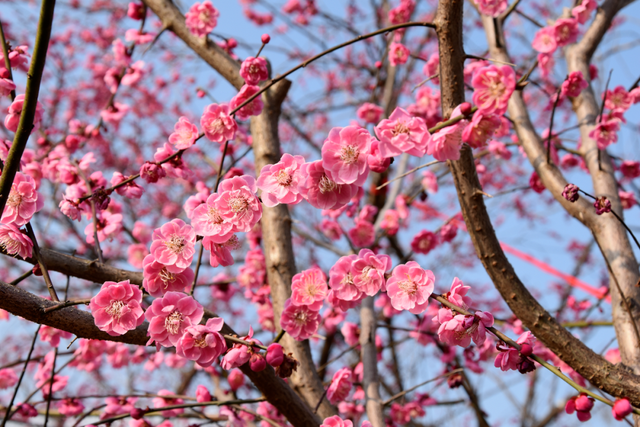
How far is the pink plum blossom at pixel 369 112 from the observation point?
153 inches

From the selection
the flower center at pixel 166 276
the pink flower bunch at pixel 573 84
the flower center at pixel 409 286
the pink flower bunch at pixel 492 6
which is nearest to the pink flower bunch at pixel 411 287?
the flower center at pixel 409 286

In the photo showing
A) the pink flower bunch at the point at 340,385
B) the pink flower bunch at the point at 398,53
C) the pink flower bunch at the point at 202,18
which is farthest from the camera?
the pink flower bunch at the point at 398,53

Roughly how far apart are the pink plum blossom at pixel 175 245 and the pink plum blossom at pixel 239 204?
0.14 metres

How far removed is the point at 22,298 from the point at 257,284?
224cm

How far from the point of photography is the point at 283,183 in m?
1.33

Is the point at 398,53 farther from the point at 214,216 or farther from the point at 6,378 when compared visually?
the point at 6,378

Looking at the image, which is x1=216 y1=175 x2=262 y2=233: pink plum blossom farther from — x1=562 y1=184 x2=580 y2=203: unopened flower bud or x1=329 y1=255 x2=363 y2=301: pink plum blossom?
x1=562 y1=184 x2=580 y2=203: unopened flower bud

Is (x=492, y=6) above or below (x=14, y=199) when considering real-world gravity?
above

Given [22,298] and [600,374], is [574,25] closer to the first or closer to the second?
[600,374]

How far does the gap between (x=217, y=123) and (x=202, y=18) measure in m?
1.34

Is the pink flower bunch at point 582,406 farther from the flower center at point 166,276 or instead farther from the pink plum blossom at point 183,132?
the pink plum blossom at point 183,132

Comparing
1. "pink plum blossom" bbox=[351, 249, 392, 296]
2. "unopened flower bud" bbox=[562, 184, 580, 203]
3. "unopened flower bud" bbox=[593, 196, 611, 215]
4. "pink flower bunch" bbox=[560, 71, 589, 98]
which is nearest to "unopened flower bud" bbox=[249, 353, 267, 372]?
"pink plum blossom" bbox=[351, 249, 392, 296]

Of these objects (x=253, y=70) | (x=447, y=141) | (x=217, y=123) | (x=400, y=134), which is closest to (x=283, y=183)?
(x=400, y=134)

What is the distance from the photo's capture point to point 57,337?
7.31ft
